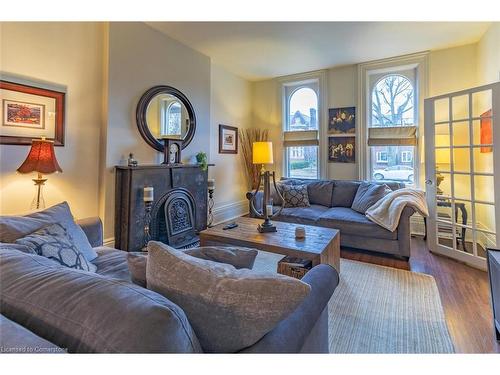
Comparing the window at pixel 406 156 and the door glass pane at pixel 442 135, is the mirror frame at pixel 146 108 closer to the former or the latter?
the door glass pane at pixel 442 135

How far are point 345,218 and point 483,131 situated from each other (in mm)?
1737

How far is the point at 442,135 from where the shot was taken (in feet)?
10.6

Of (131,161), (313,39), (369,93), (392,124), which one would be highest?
(313,39)

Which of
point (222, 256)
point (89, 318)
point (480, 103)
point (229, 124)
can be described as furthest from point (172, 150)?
point (480, 103)

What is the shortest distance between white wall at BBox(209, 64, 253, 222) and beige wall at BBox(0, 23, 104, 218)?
1941 mm

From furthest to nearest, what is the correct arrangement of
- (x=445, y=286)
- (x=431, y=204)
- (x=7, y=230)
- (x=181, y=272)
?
1. (x=431, y=204)
2. (x=445, y=286)
3. (x=7, y=230)
4. (x=181, y=272)

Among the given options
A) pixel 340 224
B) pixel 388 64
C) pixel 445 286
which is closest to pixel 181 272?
pixel 445 286

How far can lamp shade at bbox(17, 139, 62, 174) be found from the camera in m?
2.11

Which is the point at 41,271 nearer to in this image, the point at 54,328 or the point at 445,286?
the point at 54,328

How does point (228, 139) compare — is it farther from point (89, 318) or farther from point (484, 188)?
point (89, 318)

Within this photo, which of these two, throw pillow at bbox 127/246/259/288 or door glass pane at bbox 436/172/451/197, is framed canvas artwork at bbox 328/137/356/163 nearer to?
door glass pane at bbox 436/172/451/197

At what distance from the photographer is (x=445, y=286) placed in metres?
2.38

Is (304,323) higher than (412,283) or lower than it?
higher
